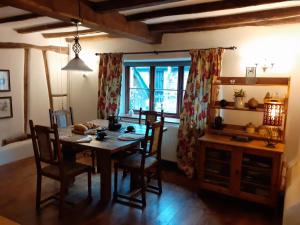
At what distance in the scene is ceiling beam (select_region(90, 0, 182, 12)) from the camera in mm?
2254

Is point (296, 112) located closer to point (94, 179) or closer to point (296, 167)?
point (296, 167)

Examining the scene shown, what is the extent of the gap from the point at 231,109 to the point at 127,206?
1.85 meters

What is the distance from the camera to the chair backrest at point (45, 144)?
2.55m

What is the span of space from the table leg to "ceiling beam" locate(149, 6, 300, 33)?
6.62 feet

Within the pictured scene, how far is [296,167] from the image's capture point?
283 centimetres

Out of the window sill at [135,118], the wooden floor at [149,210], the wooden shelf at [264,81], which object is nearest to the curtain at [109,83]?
the window sill at [135,118]

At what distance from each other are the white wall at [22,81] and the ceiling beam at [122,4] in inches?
95.2

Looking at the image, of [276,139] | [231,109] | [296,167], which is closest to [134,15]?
[231,109]

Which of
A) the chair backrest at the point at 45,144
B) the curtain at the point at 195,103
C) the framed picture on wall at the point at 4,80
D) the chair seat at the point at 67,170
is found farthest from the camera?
the framed picture on wall at the point at 4,80

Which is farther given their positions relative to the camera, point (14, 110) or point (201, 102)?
point (14, 110)

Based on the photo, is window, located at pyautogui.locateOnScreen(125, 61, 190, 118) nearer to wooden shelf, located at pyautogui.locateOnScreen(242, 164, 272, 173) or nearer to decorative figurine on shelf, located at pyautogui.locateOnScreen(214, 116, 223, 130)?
decorative figurine on shelf, located at pyautogui.locateOnScreen(214, 116, 223, 130)

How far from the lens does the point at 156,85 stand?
4.53 m

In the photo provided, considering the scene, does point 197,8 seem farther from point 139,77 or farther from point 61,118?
point 61,118

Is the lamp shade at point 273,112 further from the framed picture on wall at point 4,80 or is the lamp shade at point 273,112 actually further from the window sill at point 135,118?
the framed picture on wall at point 4,80
